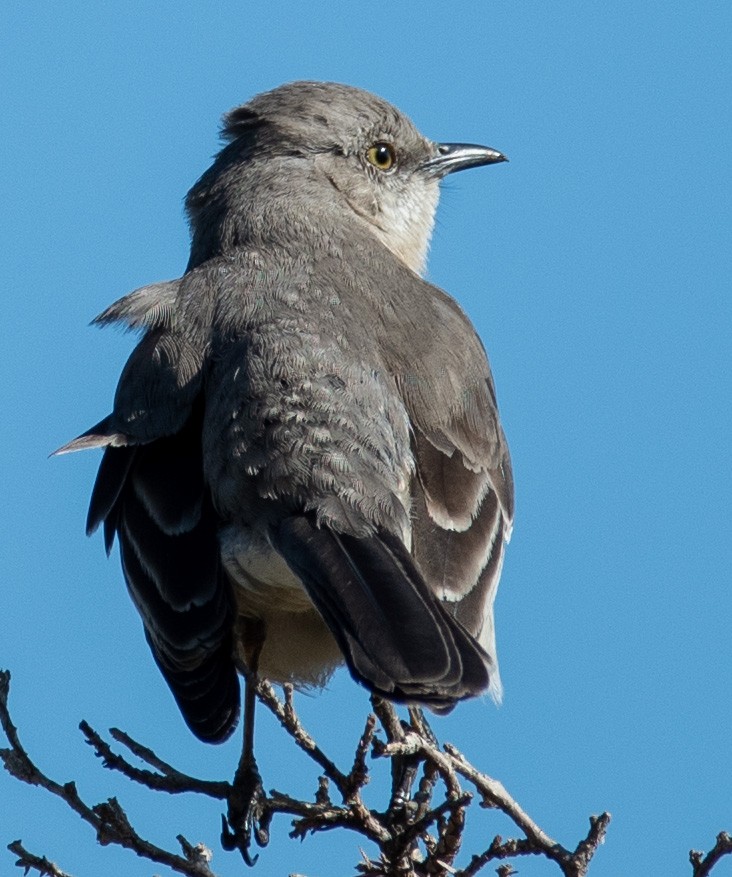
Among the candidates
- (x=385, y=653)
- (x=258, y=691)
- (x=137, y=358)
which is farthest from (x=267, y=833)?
(x=137, y=358)

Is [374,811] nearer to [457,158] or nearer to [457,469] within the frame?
[457,469]

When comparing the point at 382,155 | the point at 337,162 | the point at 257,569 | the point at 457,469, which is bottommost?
the point at 257,569

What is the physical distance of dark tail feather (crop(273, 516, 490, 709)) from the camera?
189 inches

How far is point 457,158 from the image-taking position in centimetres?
841

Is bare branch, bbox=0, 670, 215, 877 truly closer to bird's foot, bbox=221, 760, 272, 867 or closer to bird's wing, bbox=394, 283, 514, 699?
bird's foot, bbox=221, 760, 272, 867

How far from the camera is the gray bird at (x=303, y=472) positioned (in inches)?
204

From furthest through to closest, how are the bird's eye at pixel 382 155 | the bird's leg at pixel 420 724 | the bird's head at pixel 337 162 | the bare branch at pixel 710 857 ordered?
the bird's eye at pixel 382 155, the bird's head at pixel 337 162, the bird's leg at pixel 420 724, the bare branch at pixel 710 857

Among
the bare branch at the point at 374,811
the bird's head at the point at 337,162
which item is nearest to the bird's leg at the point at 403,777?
the bare branch at the point at 374,811

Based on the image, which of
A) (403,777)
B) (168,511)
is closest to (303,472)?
(168,511)

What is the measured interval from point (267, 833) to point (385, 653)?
1135 mm

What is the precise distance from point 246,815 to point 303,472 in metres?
1.26

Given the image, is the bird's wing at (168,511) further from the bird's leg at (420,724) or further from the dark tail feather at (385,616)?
the bird's leg at (420,724)

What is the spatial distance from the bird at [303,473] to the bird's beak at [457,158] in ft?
4.24

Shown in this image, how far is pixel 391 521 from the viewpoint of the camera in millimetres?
5473
